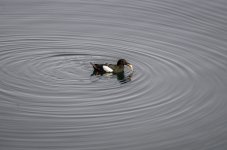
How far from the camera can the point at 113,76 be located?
21438 mm

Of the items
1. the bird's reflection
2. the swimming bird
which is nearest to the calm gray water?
the bird's reflection

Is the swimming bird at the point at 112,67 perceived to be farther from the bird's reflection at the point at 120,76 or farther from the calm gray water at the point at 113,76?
the calm gray water at the point at 113,76

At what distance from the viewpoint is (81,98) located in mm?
19312

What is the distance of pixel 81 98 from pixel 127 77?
257cm

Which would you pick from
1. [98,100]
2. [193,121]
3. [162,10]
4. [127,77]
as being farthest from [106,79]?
[162,10]

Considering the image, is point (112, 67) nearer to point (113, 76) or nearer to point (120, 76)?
point (113, 76)

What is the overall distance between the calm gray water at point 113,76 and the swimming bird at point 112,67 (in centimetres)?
27

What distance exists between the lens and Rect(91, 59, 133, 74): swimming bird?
2112 centimetres

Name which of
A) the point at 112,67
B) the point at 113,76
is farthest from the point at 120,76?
the point at 112,67

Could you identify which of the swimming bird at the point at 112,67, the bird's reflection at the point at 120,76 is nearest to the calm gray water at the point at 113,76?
the bird's reflection at the point at 120,76

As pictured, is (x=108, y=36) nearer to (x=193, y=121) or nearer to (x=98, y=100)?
(x=98, y=100)

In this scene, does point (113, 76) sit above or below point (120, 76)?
below

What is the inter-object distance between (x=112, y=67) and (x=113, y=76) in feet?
0.98

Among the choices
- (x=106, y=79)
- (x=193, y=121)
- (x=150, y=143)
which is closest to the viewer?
(x=150, y=143)
